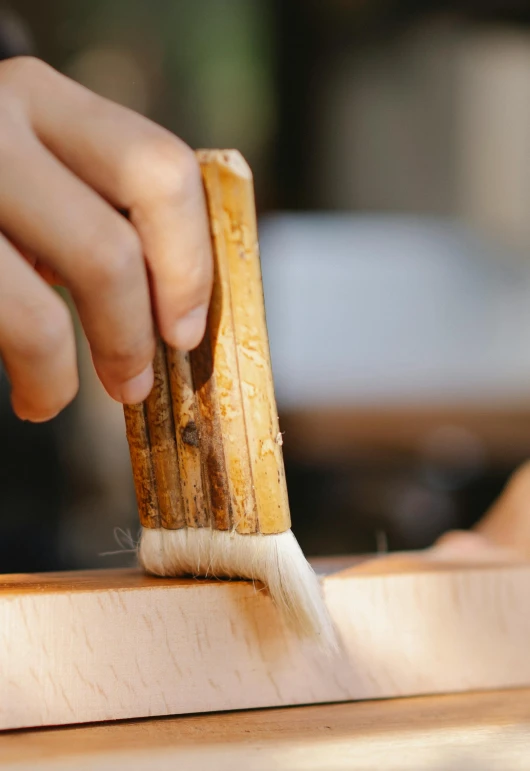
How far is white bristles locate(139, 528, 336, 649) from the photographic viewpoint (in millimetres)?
498

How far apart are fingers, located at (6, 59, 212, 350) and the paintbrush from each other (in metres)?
0.03

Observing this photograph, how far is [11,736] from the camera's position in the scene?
492 millimetres

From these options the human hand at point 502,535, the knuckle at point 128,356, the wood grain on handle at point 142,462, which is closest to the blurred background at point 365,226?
the human hand at point 502,535

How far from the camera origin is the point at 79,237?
1.37 ft

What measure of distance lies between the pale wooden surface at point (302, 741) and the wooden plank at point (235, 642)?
0.05 feet

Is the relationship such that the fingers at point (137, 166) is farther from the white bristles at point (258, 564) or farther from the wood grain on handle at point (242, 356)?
the white bristles at point (258, 564)

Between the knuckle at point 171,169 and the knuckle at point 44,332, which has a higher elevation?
the knuckle at point 171,169

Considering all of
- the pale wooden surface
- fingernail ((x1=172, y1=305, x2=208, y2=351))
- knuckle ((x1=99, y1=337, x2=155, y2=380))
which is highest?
fingernail ((x1=172, y1=305, x2=208, y2=351))

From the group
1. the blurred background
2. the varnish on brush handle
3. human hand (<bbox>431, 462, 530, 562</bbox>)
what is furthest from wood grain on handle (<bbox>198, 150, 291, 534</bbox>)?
the blurred background

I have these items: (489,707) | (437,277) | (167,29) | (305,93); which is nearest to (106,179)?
(489,707)

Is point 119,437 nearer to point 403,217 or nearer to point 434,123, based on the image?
point 403,217

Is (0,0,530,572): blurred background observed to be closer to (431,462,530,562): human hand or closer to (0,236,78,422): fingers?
(431,462,530,562): human hand

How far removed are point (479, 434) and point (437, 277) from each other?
0.55 metres

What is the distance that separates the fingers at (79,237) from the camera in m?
0.42
